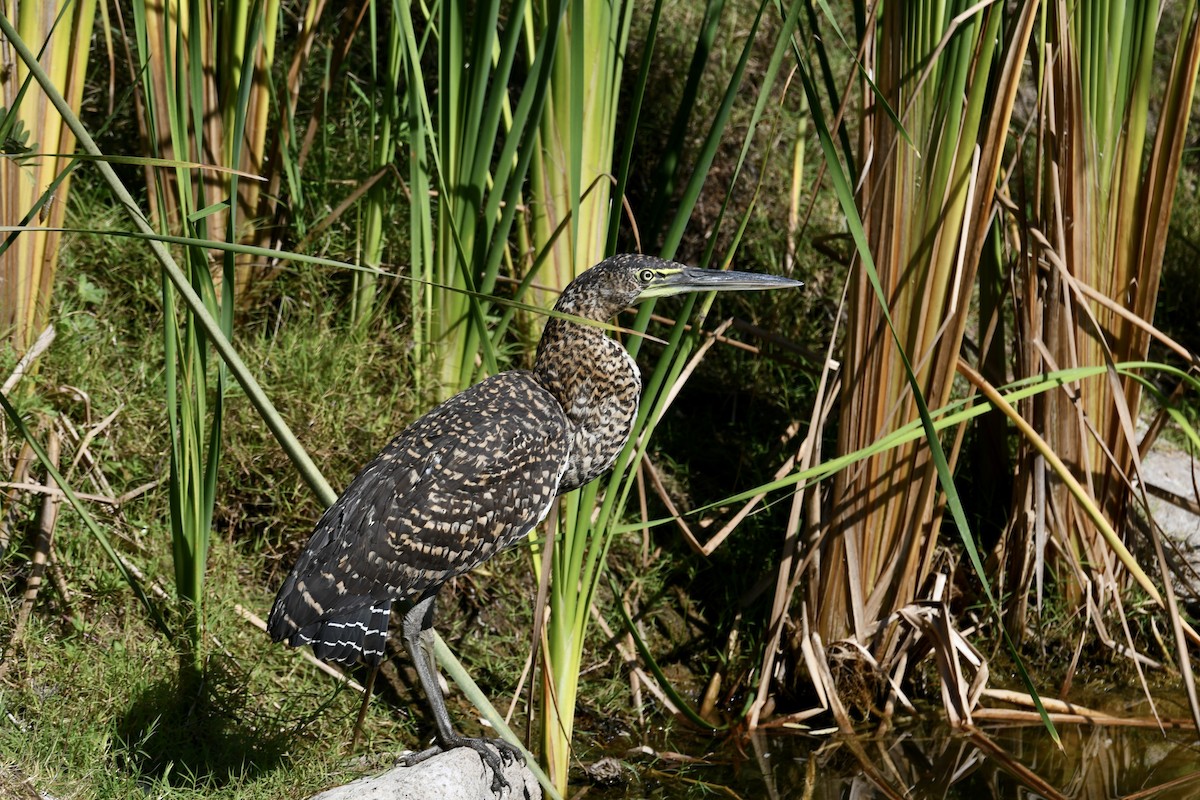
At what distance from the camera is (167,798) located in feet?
9.43

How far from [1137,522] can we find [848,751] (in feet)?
4.06

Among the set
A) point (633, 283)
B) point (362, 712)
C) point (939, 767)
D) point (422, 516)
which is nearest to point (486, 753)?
point (362, 712)

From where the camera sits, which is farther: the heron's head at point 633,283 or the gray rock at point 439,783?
the heron's head at point 633,283

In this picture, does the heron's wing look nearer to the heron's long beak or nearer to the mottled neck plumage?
the mottled neck plumage

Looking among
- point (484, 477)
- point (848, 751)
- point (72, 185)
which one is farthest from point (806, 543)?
point (72, 185)

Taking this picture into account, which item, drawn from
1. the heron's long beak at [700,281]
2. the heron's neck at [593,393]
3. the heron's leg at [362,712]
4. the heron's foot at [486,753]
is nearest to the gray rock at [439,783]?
the heron's foot at [486,753]

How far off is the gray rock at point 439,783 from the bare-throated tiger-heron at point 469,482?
6 cm

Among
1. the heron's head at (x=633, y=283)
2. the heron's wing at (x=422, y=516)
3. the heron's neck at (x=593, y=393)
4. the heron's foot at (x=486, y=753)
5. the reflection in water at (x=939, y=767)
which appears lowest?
the reflection in water at (x=939, y=767)

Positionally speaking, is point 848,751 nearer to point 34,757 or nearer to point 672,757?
point 672,757

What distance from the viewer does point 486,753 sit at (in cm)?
316

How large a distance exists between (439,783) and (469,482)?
2.43 feet

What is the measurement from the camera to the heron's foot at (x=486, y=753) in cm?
312

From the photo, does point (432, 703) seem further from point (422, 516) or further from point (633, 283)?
point (633, 283)

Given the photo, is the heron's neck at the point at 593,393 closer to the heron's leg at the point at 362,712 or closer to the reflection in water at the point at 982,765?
the heron's leg at the point at 362,712
